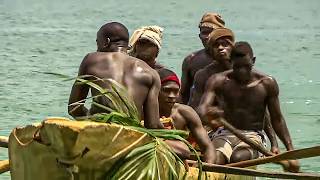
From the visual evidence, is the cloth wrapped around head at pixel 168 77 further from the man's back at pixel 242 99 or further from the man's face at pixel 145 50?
the man's back at pixel 242 99

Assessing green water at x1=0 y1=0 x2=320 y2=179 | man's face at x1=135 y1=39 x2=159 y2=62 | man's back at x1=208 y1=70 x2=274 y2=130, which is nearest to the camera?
man's face at x1=135 y1=39 x2=159 y2=62

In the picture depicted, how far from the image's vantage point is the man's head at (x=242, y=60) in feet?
28.3

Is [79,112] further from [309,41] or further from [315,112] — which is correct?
[309,41]

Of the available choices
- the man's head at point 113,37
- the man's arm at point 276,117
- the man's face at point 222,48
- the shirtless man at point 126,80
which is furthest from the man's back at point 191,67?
the shirtless man at point 126,80

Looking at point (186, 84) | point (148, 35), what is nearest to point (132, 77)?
point (148, 35)

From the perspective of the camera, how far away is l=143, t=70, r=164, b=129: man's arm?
695 cm

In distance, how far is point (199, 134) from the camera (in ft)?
25.8

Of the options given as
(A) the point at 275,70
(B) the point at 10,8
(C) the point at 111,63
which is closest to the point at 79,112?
(C) the point at 111,63

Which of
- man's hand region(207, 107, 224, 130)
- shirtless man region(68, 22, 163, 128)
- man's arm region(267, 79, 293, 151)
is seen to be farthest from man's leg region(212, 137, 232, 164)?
shirtless man region(68, 22, 163, 128)

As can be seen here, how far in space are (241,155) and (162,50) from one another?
19.7 metres

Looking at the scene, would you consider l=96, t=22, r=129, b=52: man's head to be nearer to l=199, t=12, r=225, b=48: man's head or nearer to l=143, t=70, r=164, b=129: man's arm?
l=143, t=70, r=164, b=129: man's arm

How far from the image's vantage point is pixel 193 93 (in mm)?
9586

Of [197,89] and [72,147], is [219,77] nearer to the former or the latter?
[197,89]

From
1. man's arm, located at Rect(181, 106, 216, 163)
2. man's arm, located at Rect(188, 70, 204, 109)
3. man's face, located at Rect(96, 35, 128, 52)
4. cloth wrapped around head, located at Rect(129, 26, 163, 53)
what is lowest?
man's arm, located at Rect(188, 70, 204, 109)
